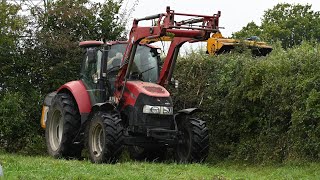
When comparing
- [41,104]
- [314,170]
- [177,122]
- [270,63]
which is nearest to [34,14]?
[41,104]

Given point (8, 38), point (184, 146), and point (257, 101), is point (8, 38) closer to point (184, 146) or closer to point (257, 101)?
point (184, 146)

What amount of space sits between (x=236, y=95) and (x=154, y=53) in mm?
2155

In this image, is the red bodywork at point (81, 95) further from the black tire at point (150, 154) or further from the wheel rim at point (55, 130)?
the black tire at point (150, 154)

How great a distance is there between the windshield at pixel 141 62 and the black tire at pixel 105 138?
1.44 metres

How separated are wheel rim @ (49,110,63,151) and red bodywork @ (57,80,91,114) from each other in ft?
3.01

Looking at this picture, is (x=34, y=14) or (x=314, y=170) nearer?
(x=314, y=170)

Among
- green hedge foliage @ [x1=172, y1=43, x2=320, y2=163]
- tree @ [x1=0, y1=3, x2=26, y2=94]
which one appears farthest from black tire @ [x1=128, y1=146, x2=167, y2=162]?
tree @ [x1=0, y1=3, x2=26, y2=94]

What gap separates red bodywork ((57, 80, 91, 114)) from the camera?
1417cm

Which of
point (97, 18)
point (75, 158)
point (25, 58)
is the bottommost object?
point (75, 158)

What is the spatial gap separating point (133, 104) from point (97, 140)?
1080mm

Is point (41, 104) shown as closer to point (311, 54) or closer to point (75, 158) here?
point (75, 158)

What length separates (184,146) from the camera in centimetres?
1364

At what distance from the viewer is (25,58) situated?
18078 millimetres

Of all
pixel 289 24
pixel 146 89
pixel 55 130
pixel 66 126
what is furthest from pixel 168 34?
pixel 289 24
